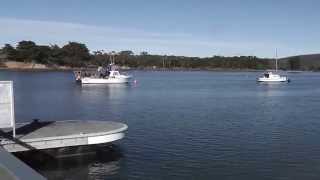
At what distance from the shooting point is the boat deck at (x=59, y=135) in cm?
2256

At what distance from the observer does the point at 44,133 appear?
2462cm

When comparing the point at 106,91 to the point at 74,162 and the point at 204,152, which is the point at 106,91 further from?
the point at 74,162

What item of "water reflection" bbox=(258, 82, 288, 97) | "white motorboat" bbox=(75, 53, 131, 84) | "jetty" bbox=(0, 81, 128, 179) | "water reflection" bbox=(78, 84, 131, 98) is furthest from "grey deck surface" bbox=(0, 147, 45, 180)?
"white motorboat" bbox=(75, 53, 131, 84)

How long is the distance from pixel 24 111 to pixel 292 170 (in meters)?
35.2

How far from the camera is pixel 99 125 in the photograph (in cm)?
2691

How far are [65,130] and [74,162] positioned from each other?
227cm

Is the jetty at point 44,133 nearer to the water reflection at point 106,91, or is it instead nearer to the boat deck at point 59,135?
the boat deck at point 59,135

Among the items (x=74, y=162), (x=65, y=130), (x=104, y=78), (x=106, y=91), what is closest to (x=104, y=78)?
(x=104, y=78)

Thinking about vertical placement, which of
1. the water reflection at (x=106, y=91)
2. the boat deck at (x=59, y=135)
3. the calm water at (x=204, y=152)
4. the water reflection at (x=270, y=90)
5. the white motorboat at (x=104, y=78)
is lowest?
the water reflection at (x=270, y=90)

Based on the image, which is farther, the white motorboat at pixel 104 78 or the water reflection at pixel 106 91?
the white motorboat at pixel 104 78

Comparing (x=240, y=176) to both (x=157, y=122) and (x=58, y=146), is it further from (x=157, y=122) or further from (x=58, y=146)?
(x=157, y=122)

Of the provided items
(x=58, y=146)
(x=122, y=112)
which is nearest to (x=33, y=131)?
(x=58, y=146)

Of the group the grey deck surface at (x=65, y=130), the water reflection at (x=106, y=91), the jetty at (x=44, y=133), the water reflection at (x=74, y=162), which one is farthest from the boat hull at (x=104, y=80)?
the water reflection at (x=74, y=162)

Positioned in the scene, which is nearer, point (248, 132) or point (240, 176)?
point (240, 176)
